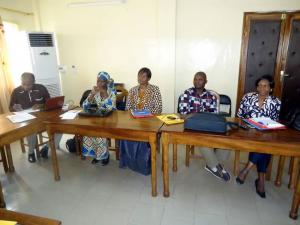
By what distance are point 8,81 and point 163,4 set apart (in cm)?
289

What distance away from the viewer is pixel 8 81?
3943 millimetres

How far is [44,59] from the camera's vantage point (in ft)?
13.6

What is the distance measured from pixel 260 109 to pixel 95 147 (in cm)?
200

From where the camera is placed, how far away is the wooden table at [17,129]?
2.14 meters

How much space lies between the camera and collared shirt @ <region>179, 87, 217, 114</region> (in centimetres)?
283

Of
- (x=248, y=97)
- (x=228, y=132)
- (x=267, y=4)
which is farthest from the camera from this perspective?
(x=267, y=4)

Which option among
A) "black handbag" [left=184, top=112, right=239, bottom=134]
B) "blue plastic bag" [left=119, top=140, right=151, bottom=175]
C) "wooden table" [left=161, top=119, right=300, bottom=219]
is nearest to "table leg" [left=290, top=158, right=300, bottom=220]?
"wooden table" [left=161, top=119, right=300, bottom=219]

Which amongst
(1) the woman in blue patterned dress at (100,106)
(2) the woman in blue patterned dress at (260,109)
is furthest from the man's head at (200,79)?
(1) the woman in blue patterned dress at (100,106)

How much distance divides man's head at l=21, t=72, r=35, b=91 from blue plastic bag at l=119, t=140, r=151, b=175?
5.18 feet

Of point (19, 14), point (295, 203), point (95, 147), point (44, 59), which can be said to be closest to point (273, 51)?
point (295, 203)

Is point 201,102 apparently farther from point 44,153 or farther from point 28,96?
point 28,96

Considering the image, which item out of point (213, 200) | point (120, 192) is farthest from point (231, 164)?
point (120, 192)

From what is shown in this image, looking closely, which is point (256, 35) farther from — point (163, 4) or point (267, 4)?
point (163, 4)

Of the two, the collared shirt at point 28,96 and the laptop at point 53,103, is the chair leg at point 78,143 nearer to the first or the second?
the laptop at point 53,103
